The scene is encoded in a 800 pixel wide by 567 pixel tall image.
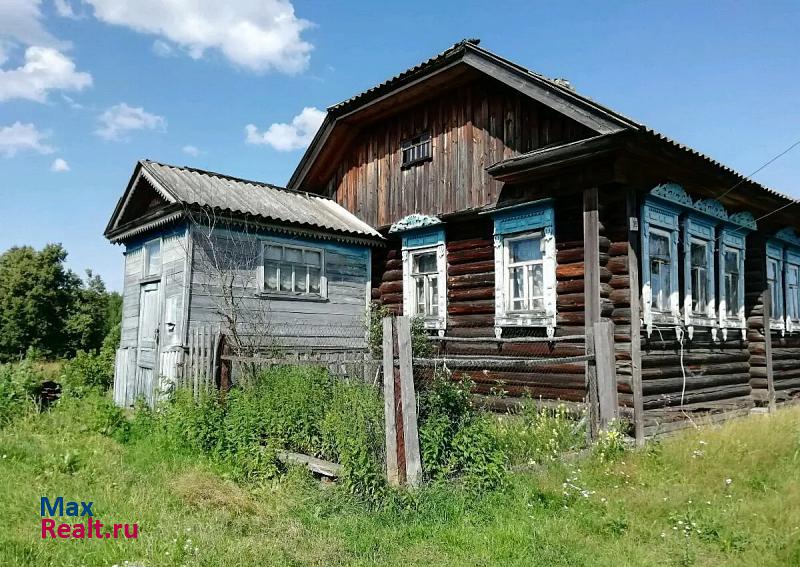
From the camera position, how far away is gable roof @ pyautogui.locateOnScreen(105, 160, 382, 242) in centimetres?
1039

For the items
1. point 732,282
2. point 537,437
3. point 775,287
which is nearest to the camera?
point 537,437

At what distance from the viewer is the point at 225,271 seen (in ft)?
34.8

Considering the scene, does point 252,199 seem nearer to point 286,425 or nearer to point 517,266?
point 517,266

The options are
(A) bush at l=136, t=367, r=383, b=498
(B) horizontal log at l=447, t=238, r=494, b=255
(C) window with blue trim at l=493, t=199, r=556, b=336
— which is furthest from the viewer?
(B) horizontal log at l=447, t=238, r=494, b=255

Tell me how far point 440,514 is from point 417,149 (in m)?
8.57

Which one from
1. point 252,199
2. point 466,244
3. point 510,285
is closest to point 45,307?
point 252,199

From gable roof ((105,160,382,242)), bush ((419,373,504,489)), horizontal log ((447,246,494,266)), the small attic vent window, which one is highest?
the small attic vent window

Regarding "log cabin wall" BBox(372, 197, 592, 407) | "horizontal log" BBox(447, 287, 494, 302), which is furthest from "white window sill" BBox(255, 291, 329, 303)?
"horizontal log" BBox(447, 287, 494, 302)

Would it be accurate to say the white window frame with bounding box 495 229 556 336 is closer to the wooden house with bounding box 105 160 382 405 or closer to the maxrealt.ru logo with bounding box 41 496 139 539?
the wooden house with bounding box 105 160 382 405

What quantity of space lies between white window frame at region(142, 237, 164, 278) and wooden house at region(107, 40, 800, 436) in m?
0.12

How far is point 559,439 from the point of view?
7305 millimetres

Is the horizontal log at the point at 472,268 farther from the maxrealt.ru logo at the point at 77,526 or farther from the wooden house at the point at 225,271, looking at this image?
the maxrealt.ru logo at the point at 77,526

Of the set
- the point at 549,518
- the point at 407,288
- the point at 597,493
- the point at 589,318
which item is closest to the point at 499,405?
the point at 589,318

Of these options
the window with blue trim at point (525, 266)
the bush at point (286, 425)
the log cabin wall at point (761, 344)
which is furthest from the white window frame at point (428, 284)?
the log cabin wall at point (761, 344)
